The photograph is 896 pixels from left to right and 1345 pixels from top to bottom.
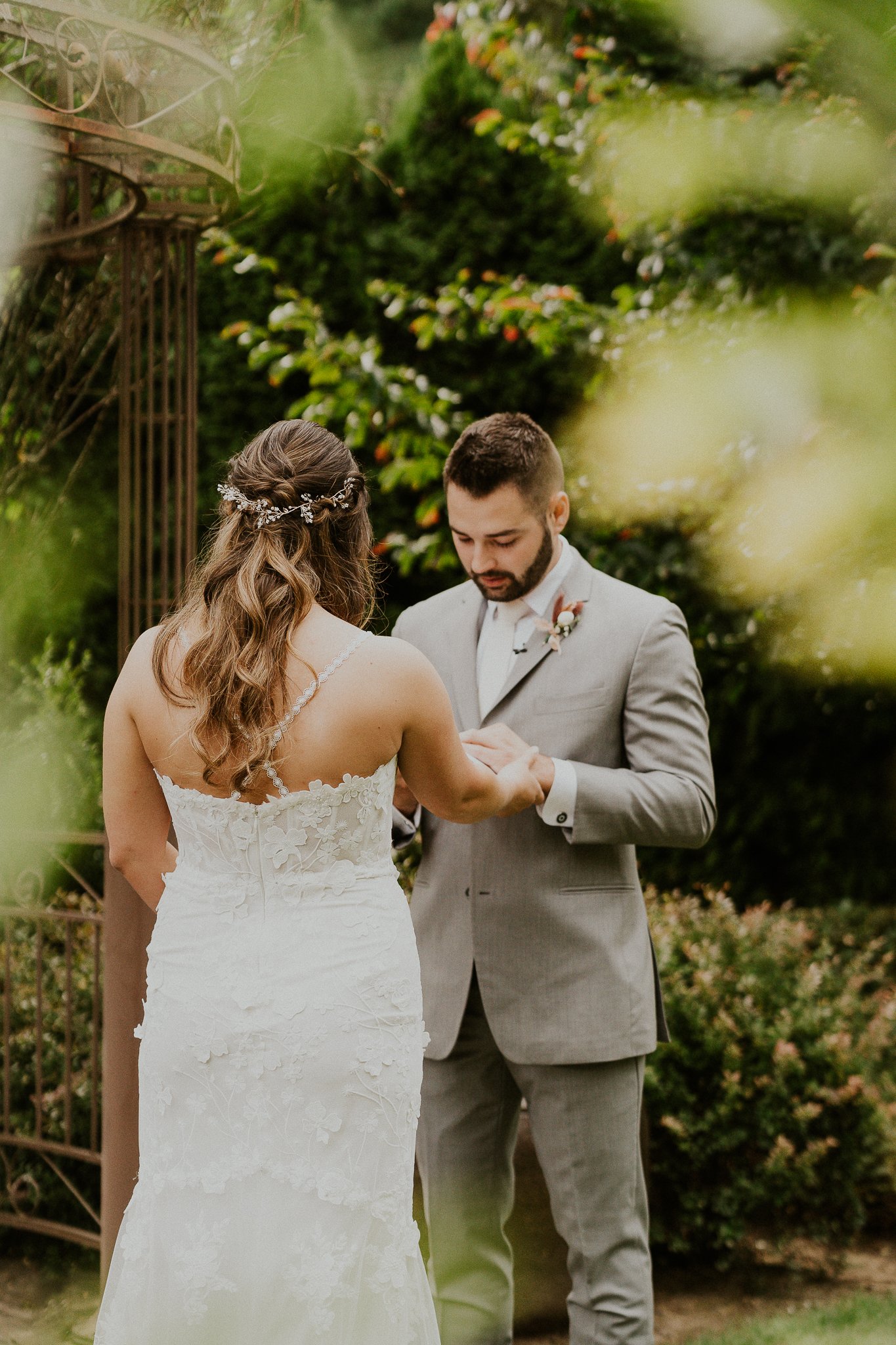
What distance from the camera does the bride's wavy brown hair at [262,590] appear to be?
1.91 m

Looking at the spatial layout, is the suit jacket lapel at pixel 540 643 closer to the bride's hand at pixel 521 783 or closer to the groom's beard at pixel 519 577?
the groom's beard at pixel 519 577

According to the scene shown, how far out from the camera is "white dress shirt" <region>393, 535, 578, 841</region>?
2.67 m

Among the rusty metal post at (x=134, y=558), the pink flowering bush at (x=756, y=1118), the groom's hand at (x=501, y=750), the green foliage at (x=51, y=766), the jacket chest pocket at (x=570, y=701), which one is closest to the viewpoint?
the groom's hand at (x=501, y=750)

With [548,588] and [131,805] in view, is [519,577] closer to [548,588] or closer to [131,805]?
[548,588]

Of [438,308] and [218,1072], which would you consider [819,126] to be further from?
[218,1072]

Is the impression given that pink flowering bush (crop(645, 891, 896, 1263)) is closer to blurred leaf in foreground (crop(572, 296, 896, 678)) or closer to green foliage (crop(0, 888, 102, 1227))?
blurred leaf in foreground (crop(572, 296, 896, 678))

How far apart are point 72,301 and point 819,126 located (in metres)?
2.50

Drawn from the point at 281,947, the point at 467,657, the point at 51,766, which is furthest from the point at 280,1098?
the point at 51,766

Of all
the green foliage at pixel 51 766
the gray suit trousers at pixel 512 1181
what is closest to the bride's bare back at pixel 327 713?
the gray suit trousers at pixel 512 1181

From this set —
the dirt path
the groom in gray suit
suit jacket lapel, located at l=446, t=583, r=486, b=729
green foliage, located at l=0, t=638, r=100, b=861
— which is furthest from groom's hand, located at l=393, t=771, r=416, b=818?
green foliage, located at l=0, t=638, r=100, b=861

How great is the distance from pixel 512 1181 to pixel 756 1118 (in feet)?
4.77

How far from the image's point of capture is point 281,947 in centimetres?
201

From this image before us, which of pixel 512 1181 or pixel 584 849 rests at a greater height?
pixel 584 849

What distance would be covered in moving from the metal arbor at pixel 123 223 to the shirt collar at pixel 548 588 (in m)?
0.92
